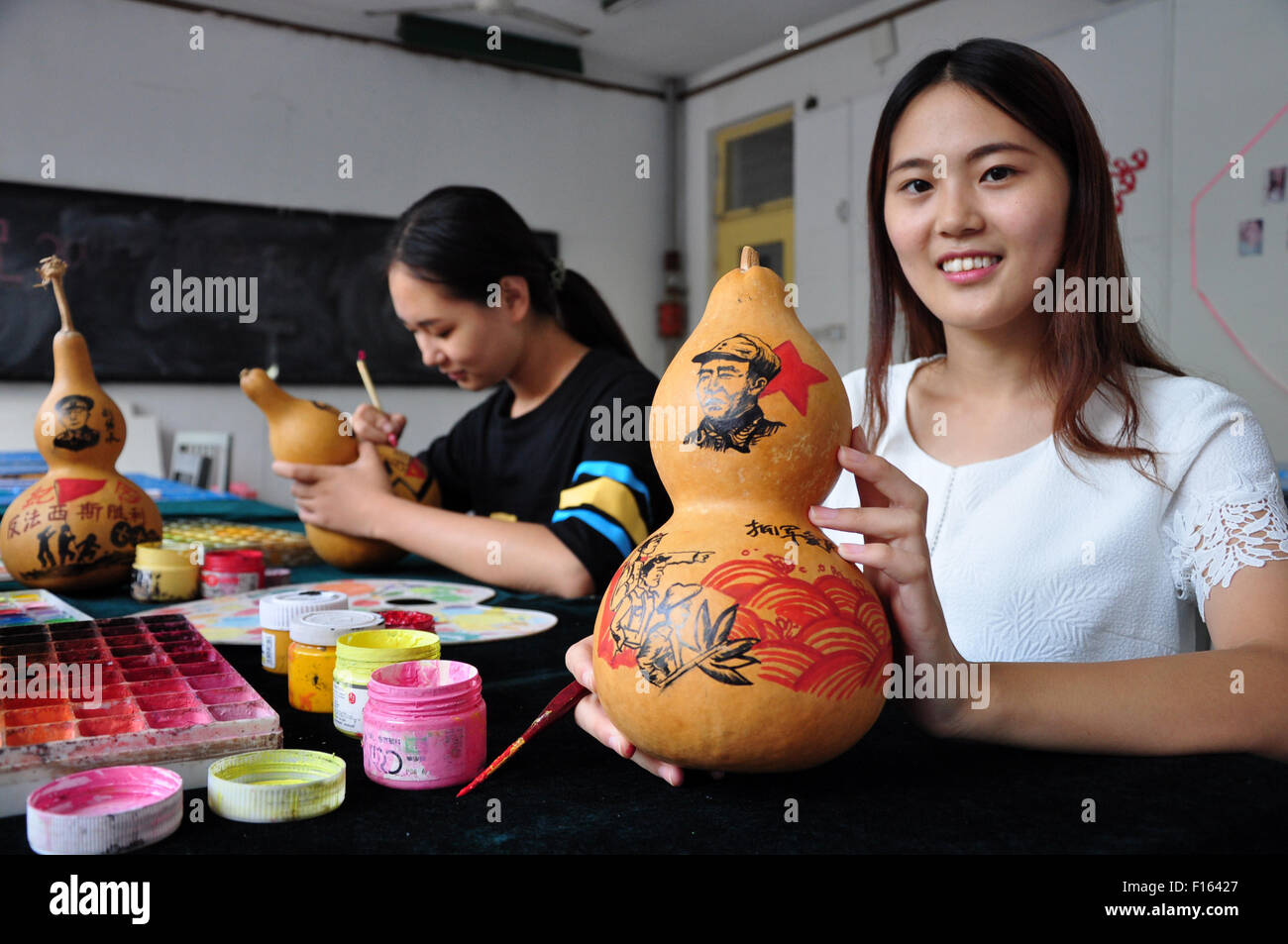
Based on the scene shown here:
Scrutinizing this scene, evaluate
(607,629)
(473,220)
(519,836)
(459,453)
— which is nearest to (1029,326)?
(607,629)

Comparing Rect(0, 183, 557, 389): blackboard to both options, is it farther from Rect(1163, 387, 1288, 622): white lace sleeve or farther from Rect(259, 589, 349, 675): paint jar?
Rect(1163, 387, 1288, 622): white lace sleeve

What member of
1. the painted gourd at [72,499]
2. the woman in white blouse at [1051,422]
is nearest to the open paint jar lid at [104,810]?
the woman in white blouse at [1051,422]

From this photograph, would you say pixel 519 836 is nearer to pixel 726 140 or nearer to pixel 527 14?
pixel 527 14

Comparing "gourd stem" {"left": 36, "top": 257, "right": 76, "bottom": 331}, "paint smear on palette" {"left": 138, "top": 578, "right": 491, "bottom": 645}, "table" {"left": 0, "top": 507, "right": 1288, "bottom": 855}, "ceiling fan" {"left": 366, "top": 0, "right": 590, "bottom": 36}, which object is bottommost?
"table" {"left": 0, "top": 507, "right": 1288, "bottom": 855}

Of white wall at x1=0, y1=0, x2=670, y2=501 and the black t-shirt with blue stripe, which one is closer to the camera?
the black t-shirt with blue stripe

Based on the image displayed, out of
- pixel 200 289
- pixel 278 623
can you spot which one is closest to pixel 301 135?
pixel 200 289

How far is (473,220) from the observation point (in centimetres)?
184

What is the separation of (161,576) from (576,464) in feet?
2.57

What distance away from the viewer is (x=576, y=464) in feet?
6.27

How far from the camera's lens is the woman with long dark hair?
1576 mm

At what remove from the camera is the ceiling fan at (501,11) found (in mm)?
4684

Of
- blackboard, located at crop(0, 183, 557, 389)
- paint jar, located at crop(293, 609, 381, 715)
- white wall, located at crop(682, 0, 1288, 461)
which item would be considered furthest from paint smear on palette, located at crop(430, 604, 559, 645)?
blackboard, located at crop(0, 183, 557, 389)

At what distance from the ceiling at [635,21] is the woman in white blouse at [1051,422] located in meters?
4.20

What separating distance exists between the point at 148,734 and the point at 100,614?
2.49ft
